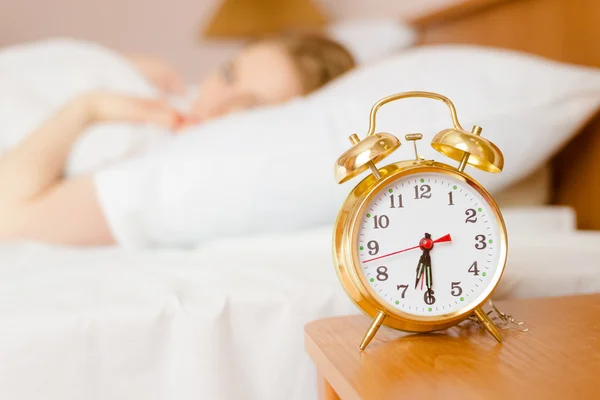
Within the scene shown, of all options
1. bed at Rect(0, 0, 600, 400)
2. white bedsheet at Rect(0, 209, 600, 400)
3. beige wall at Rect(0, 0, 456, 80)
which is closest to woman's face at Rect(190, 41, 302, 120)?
bed at Rect(0, 0, 600, 400)

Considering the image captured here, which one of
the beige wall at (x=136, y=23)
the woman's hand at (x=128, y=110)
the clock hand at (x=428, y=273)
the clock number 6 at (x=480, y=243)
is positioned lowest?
the clock hand at (x=428, y=273)

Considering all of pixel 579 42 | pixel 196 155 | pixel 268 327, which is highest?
pixel 579 42

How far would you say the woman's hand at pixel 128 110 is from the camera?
4.41ft

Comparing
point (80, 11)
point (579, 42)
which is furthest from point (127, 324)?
point (80, 11)

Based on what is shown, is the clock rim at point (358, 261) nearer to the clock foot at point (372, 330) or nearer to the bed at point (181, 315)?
the clock foot at point (372, 330)

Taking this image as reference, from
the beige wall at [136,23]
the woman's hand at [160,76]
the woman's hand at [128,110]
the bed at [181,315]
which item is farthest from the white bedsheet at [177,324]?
the beige wall at [136,23]

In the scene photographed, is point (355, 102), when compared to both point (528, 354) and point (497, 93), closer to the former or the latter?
point (497, 93)

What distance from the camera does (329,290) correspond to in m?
0.73

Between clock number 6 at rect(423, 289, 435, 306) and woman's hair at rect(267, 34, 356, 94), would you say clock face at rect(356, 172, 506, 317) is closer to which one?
clock number 6 at rect(423, 289, 435, 306)

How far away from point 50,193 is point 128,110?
0.31 m

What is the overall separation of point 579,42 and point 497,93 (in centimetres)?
30

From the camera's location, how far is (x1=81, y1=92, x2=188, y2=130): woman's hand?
134 centimetres

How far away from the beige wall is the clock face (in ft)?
6.71

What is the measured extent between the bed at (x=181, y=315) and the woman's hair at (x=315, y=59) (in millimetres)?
679
